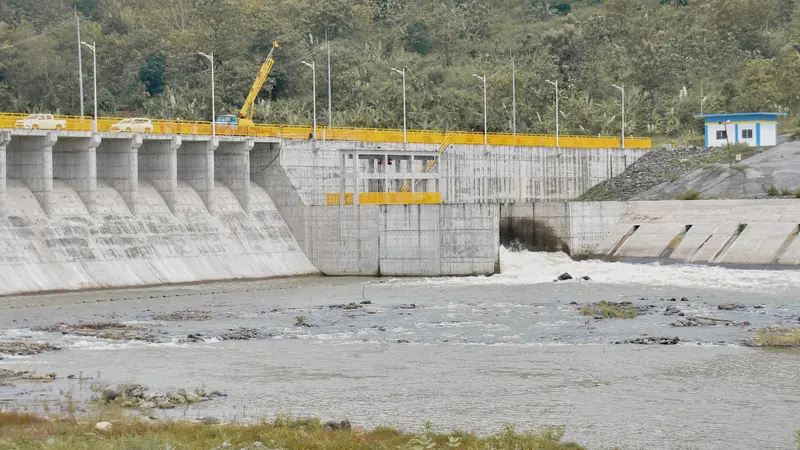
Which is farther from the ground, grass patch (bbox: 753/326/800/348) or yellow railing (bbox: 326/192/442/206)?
yellow railing (bbox: 326/192/442/206)

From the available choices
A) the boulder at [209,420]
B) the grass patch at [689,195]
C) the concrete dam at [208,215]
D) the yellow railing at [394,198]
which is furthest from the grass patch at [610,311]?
the grass patch at [689,195]

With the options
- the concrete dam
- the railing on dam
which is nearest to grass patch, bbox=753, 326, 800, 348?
the concrete dam

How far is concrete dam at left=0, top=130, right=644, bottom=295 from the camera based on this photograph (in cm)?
5781

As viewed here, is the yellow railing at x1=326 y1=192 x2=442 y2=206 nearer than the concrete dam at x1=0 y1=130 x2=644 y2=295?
No

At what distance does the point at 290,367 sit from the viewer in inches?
1426

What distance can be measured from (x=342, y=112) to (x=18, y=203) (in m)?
50.9

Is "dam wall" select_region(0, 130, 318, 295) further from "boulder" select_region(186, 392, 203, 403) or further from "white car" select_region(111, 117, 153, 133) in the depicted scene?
"boulder" select_region(186, 392, 203, 403)

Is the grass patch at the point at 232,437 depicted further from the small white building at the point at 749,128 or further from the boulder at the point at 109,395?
the small white building at the point at 749,128

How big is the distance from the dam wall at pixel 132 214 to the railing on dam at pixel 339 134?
2.77 ft

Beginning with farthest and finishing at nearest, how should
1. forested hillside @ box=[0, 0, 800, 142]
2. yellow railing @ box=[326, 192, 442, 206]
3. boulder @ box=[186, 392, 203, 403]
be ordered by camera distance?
forested hillside @ box=[0, 0, 800, 142] < yellow railing @ box=[326, 192, 442, 206] < boulder @ box=[186, 392, 203, 403]

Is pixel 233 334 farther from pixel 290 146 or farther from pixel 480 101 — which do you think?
A: pixel 480 101

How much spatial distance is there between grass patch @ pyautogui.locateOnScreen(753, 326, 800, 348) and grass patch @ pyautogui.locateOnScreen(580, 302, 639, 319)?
23.1 feet

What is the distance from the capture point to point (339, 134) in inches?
2928

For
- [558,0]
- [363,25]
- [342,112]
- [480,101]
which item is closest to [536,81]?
[480,101]
